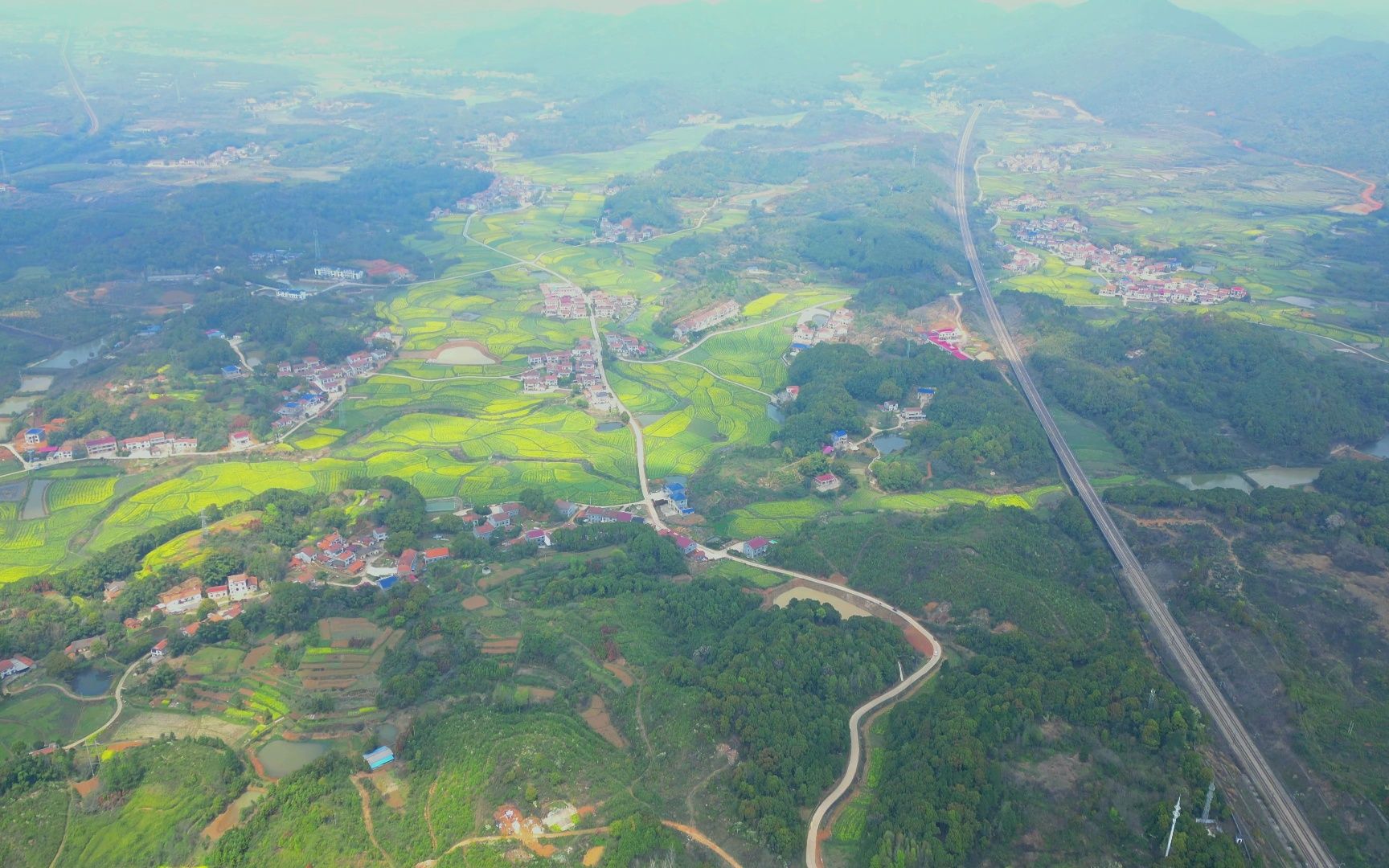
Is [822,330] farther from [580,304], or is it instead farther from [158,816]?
[158,816]

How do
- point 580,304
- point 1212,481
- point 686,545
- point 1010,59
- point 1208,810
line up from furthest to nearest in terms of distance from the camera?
point 1010,59 < point 580,304 < point 1212,481 < point 686,545 < point 1208,810

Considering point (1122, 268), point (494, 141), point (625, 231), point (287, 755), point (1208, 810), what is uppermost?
point (1208, 810)

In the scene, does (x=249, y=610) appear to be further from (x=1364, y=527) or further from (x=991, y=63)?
(x=991, y=63)

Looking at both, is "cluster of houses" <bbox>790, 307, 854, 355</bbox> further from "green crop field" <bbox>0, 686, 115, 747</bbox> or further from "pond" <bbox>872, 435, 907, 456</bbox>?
"green crop field" <bbox>0, 686, 115, 747</bbox>

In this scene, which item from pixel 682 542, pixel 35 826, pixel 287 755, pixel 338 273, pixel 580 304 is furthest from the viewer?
pixel 338 273

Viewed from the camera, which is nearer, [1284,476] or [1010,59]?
[1284,476]

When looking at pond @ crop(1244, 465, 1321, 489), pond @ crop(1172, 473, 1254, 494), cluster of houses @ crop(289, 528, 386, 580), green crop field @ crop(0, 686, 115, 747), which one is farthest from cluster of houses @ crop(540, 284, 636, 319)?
green crop field @ crop(0, 686, 115, 747)

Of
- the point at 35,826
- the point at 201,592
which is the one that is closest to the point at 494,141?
the point at 201,592
